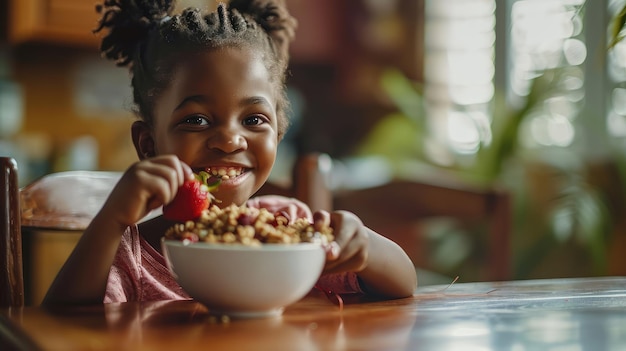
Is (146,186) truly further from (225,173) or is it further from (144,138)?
(144,138)

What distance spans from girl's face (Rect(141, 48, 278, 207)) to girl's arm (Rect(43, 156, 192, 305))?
0.23 meters

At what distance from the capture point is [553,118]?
3158 mm

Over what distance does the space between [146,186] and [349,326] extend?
→ 0.79 feet

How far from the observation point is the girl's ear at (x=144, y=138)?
3.65 ft

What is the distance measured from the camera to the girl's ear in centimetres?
111

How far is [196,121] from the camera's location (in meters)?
0.99

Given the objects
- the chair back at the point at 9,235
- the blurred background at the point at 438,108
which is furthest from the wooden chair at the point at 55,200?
the blurred background at the point at 438,108

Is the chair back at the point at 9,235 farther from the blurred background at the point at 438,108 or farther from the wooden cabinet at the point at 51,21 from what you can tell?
the wooden cabinet at the point at 51,21

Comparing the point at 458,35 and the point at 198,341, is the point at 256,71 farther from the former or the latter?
the point at 458,35

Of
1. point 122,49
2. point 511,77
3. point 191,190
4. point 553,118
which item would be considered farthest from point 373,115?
point 191,190

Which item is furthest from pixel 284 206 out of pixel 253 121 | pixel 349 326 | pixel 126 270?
pixel 349 326

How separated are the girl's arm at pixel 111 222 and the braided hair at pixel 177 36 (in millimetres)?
327

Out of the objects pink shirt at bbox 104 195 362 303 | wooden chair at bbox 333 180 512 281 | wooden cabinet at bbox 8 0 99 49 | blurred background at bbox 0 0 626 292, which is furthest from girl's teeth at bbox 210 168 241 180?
wooden cabinet at bbox 8 0 99 49

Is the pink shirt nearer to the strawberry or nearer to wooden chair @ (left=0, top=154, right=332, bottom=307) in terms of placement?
wooden chair @ (left=0, top=154, right=332, bottom=307)
